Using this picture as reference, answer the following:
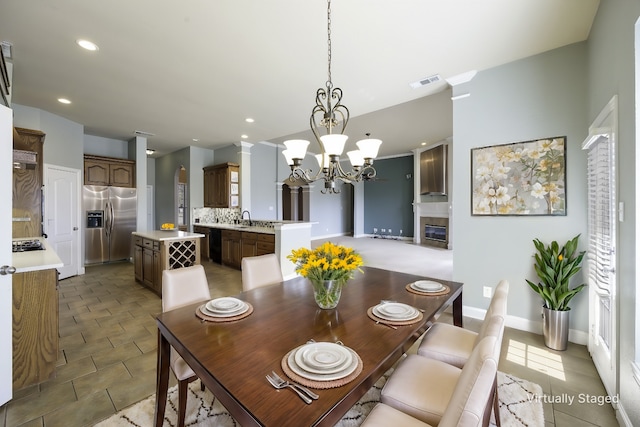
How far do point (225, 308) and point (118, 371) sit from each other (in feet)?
4.84

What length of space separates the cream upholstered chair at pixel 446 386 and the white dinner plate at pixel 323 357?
14.3 inches

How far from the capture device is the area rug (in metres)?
1.67

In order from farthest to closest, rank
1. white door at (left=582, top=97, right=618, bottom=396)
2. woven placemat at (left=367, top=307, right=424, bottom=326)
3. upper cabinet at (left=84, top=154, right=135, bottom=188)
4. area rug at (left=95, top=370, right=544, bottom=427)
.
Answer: upper cabinet at (left=84, top=154, right=135, bottom=188) < white door at (left=582, top=97, right=618, bottom=396) < area rug at (left=95, top=370, right=544, bottom=427) < woven placemat at (left=367, top=307, right=424, bottom=326)

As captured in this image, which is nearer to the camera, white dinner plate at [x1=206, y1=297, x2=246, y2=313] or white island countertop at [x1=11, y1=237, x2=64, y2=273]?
white dinner plate at [x1=206, y1=297, x2=246, y2=313]

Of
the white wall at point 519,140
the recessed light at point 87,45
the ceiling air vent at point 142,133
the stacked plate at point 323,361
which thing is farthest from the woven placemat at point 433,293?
the ceiling air vent at point 142,133

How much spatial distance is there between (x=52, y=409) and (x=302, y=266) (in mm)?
1968

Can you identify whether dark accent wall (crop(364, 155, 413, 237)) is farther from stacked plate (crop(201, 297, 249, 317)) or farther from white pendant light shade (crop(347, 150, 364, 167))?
stacked plate (crop(201, 297, 249, 317))

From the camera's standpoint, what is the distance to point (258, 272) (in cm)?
228

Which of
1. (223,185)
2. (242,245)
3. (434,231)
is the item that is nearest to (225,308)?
(242,245)

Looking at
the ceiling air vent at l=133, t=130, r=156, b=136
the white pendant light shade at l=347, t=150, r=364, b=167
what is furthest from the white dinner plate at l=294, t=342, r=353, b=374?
the ceiling air vent at l=133, t=130, r=156, b=136

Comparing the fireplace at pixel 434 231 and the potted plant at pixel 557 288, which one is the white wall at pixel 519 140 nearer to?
the potted plant at pixel 557 288

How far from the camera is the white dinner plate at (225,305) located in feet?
5.02

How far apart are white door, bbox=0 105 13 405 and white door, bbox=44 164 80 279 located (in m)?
3.63

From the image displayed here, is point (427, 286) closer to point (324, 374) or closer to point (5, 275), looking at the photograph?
point (324, 374)
